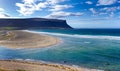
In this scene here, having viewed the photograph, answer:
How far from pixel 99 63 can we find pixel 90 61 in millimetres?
2014

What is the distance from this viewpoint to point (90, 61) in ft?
109

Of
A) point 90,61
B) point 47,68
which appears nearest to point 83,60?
point 90,61

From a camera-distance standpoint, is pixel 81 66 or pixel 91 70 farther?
pixel 81 66

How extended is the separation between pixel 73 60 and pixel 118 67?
27.1ft

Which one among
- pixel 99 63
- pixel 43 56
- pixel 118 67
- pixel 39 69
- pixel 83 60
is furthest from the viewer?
pixel 43 56

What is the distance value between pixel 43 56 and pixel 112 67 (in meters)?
14.0

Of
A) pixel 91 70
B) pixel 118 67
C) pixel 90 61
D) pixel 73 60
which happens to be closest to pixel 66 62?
pixel 73 60

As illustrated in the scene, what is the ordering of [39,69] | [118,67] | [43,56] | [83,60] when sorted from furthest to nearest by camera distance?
[43,56] → [83,60] → [118,67] → [39,69]

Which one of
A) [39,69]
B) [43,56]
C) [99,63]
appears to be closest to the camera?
[39,69]

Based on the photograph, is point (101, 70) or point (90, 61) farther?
point (90, 61)

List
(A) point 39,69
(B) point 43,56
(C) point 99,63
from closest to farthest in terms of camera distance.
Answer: (A) point 39,69 < (C) point 99,63 < (B) point 43,56

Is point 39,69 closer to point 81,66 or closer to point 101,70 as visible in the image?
point 81,66

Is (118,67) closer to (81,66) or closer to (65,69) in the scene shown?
(81,66)

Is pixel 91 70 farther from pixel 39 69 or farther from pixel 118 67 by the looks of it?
pixel 39 69
